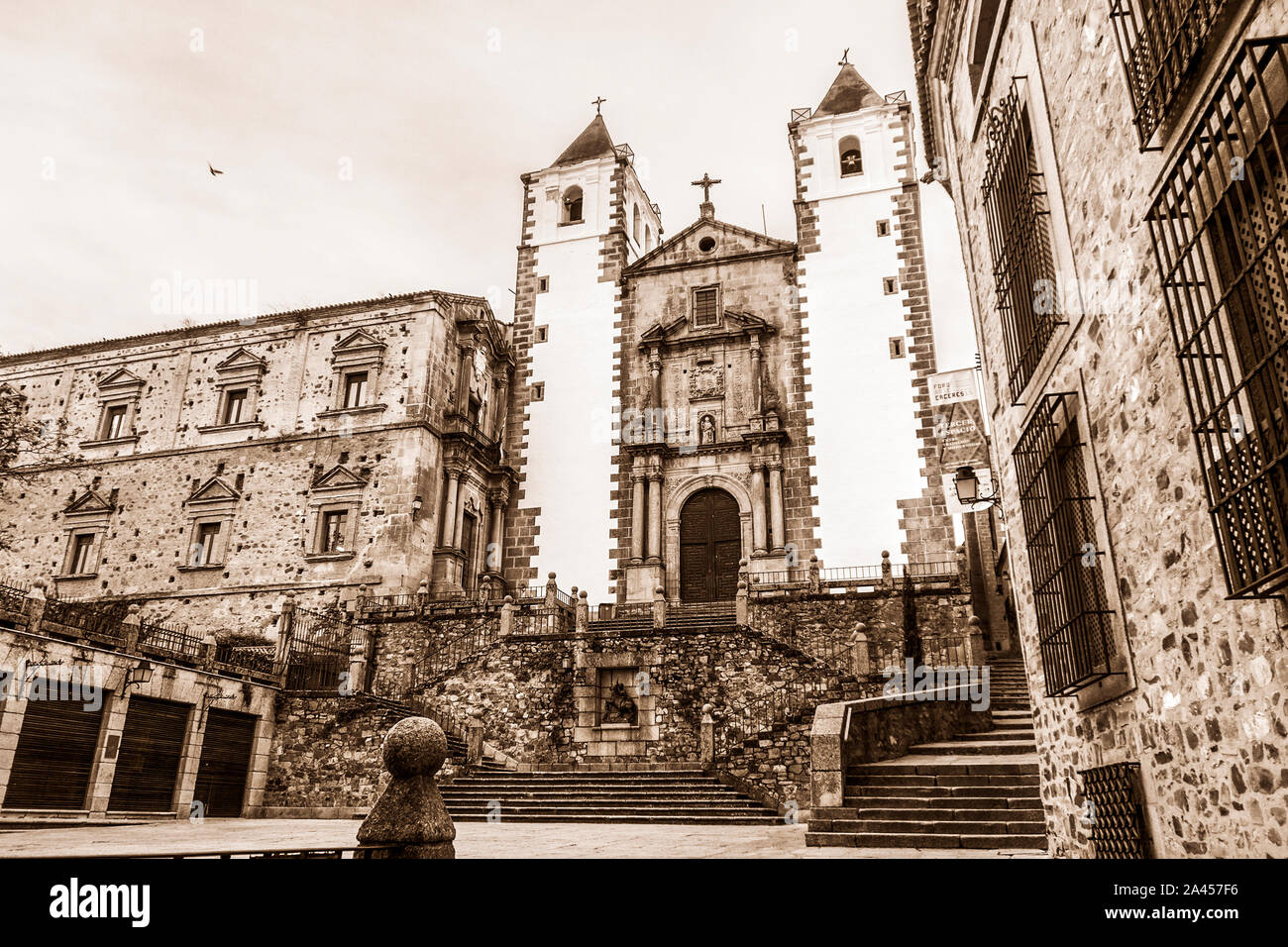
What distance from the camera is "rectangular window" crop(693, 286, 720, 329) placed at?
26.7 meters

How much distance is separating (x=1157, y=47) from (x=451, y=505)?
72.7 ft

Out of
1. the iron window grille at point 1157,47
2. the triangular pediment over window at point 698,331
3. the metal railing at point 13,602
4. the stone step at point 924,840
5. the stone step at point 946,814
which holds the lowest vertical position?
the stone step at point 924,840

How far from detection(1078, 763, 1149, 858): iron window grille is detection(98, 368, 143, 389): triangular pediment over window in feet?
96.7

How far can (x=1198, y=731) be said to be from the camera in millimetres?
4500

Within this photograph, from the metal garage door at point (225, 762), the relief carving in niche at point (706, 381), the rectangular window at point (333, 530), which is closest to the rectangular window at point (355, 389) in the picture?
the rectangular window at point (333, 530)

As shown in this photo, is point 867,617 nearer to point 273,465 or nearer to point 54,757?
point 54,757

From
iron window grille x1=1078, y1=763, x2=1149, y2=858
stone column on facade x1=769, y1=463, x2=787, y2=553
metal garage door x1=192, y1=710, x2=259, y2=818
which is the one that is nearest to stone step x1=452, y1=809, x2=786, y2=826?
metal garage door x1=192, y1=710, x2=259, y2=818

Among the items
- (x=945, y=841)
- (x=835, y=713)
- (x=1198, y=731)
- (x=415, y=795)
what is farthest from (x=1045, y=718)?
(x=415, y=795)

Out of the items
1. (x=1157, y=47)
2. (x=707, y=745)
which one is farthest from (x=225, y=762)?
(x=1157, y=47)

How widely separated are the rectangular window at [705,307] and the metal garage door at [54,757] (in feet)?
59.6

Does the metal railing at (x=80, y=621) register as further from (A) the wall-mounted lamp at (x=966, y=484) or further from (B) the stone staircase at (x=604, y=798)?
(A) the wall-mounted lamp at (x=966, y=484)

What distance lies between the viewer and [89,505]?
2658 centimetres

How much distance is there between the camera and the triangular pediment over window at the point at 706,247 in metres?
26.9

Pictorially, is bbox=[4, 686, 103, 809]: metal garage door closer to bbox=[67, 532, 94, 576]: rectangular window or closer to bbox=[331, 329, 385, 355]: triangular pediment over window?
bbox=[67, 532, 94, 576]: rectangular window
